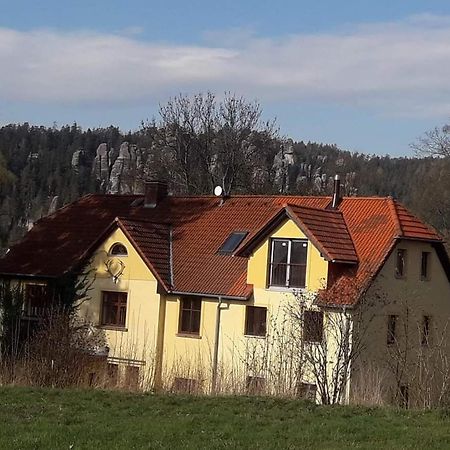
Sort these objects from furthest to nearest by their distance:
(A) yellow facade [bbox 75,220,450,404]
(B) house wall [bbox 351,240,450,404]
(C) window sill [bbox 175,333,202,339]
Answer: (C) window sill [bbox 175,333,202,339] → (A) yellow facade [bbox 75,220,450,404] → (B) house wall [bbox 351,240,450,404]

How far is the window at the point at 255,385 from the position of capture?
20.8 meters

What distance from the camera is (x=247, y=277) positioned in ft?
110

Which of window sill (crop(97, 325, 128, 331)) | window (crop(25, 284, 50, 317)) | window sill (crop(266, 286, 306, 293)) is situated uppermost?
window sill (crop(266, 286, 306, 293))

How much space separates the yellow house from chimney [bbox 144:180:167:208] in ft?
6.54

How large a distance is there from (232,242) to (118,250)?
436 cm

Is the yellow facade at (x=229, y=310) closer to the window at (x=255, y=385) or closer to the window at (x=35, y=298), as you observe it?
the window at (x=35, y=298)

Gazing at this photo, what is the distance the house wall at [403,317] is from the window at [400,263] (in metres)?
0.15

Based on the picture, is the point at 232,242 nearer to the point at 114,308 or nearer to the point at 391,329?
the point at 114,308

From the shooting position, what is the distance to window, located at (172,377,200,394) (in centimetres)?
2242

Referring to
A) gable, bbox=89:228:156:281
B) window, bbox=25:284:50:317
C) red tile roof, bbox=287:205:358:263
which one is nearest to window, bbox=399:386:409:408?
red tile roof, bbox=287:205:358:263

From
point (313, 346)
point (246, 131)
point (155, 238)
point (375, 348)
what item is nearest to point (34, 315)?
point (155, 238)

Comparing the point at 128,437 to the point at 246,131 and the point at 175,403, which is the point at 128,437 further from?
the point at 246,131

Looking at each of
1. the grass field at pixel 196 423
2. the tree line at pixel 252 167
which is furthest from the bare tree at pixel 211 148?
the grass field at pixel 196 423

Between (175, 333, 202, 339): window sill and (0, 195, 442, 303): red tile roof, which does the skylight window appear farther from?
(175, 333, 202, 339): window sill
